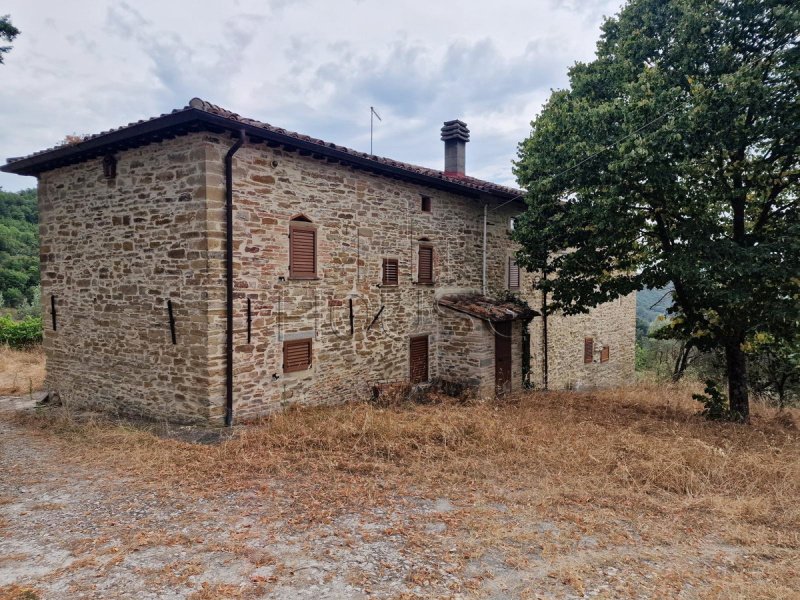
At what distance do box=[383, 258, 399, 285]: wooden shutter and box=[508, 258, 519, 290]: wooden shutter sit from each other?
510 centimetres

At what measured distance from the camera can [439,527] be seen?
17.0 ft

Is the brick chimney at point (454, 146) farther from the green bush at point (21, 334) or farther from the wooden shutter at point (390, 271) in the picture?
the green bush at point (21, 334)

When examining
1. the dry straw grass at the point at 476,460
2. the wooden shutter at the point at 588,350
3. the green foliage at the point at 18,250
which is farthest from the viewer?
the green foliage at the point at 18,250

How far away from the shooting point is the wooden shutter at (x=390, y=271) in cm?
1173

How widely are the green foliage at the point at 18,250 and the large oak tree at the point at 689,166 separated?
95.1 ft

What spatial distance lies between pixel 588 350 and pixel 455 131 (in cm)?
1027

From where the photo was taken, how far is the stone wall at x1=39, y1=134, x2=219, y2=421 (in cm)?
848

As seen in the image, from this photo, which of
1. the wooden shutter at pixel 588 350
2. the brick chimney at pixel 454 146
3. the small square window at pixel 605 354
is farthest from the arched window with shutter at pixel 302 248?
the small square window at pixel 605 354

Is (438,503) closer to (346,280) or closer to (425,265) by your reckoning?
(346,280)

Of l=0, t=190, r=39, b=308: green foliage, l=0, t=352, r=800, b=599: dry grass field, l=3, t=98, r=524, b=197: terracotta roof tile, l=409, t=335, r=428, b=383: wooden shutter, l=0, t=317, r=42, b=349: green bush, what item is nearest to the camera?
l=0, t=352, r=800, b=599: dry grass field

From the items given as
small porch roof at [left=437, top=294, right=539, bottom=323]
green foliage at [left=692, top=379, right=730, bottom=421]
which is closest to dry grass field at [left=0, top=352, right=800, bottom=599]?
green foliage at [left=692, top=379, right=730, bottom=421]

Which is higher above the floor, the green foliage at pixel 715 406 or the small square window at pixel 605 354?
the small square window at pixel 605 354

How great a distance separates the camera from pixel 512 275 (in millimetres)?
15703

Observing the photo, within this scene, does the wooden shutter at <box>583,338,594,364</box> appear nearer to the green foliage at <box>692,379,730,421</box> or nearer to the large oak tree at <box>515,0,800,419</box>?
the large oak tree at <box>515,0,800,419</box>
